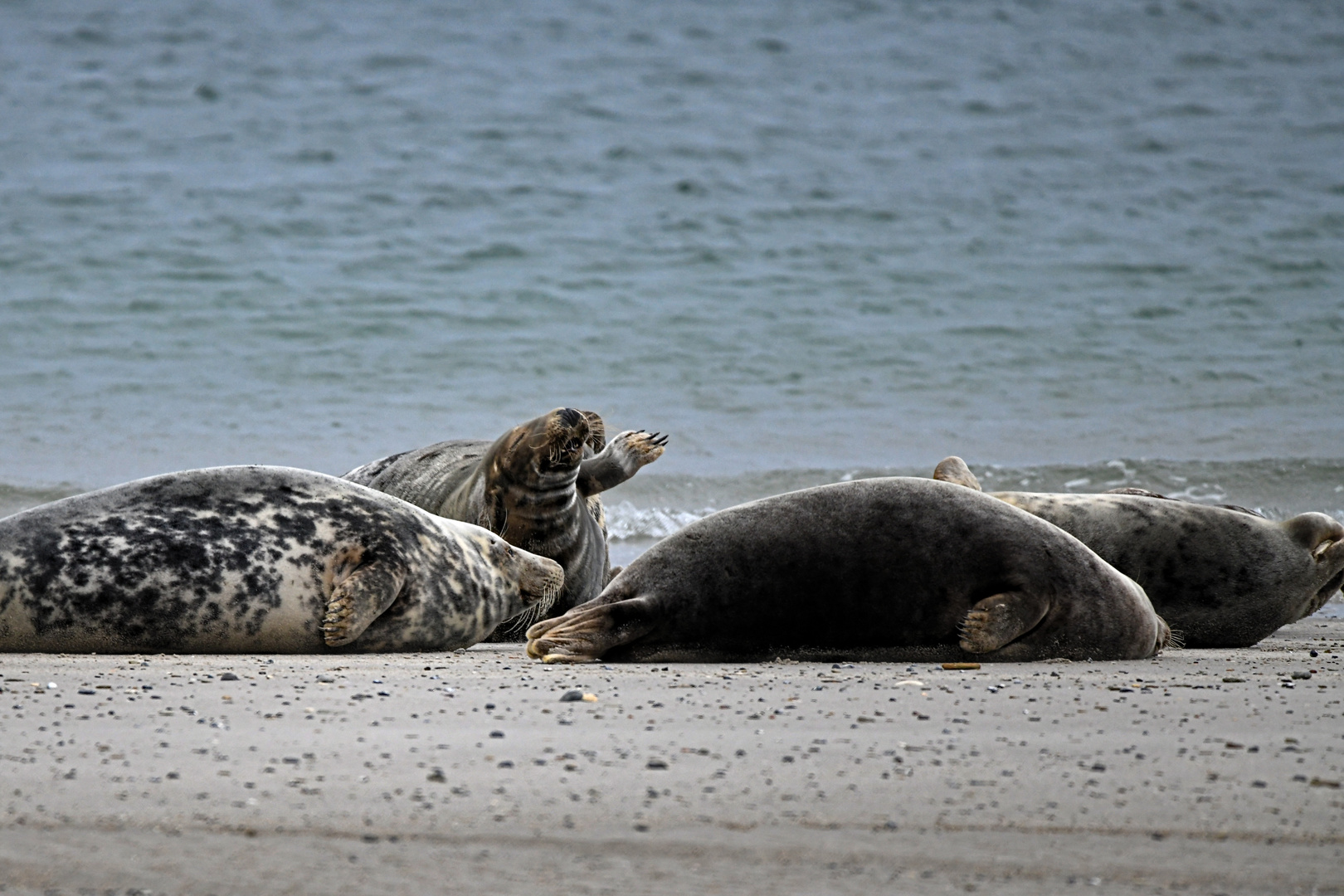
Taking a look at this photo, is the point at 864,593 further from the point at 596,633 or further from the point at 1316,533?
the point at 1316,533

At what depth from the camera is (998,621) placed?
11.9 ft

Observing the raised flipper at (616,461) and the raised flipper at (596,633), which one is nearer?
the raised flipper at (596,633)

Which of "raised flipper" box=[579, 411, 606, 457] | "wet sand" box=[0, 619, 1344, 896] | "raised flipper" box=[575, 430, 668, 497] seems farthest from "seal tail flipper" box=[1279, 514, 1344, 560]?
"raised flipper" box=[579, 411, 606, 457]

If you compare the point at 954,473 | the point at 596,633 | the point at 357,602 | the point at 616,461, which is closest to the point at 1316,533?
the point at 954,473

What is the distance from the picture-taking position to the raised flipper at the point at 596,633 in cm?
376

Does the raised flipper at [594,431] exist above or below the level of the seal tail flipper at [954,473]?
above

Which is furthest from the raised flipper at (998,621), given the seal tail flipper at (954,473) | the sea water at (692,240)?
the sea water at (692,240)

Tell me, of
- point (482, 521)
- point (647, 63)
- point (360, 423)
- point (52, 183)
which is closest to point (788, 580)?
point (482, 521)

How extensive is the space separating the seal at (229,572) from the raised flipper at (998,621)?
1574 millimetres

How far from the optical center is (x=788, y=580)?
3.80 metres

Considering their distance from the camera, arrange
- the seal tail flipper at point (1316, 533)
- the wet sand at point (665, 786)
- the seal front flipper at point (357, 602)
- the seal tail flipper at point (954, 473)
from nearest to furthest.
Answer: the wet sand at point (665, 786) < the seal front flipper at point (357, 602) < the seal tail flipper at point (1316, 533) < the seal tail flipper at point (954, 473)

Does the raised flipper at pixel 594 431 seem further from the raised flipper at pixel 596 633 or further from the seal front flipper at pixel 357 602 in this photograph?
the raised flipper at pixel 596 633

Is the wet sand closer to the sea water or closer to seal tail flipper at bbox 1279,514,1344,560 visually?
seal tail flipper at bbox 1279,514,1344,560

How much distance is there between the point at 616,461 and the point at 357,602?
75.8 inches
